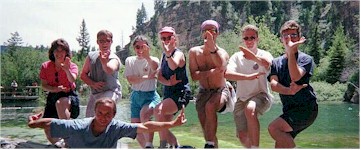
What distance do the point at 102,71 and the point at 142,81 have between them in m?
0.43

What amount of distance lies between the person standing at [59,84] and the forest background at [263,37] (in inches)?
41.7

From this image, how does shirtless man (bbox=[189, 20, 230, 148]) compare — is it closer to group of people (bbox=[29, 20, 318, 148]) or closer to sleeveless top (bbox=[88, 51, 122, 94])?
group of people (bbox=[29, 20, 318, 148])

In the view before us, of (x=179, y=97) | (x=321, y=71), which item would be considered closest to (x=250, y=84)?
(x=179, y=97)

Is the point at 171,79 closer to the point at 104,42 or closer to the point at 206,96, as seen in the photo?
the point at 206,96

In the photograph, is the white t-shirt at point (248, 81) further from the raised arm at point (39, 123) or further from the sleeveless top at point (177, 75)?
the raised arm at point (39, 123)

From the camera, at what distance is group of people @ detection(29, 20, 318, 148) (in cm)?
347

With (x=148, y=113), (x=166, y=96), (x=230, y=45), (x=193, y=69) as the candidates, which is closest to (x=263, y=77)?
(x=193, y=69)

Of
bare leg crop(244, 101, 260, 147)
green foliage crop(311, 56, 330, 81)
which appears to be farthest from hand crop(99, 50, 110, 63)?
green foliage crop(311, 56, 330, 81)

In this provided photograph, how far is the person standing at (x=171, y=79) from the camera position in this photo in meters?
4.09

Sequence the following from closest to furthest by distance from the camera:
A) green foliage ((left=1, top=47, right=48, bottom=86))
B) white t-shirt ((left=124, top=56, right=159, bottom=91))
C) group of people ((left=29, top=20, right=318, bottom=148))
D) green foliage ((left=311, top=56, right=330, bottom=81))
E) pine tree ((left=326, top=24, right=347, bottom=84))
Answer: group of people ((left=29, top=20, right=318, bottom=148)) < white t-shirt ((left=124, top=56, right=159, bottom=91)) < green foliage ((left=1, top=47, right=48, bottom=86)) < green foliage ((left=311, top=56, right=330, bottom=81)) < pine tree ((left=326, top=24, right=347, bottom=84))

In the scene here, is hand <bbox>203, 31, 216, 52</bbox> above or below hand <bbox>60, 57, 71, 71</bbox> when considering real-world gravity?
above

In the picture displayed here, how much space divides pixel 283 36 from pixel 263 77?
1.50ft

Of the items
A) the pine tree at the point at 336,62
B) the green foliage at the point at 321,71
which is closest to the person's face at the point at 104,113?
the green foliage at the point at 321,71

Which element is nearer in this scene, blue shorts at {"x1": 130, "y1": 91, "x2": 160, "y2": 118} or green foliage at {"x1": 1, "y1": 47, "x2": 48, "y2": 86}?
blue shorts at {"x1": 130, "y1": 91, "x2": 160, "y2": 118}
